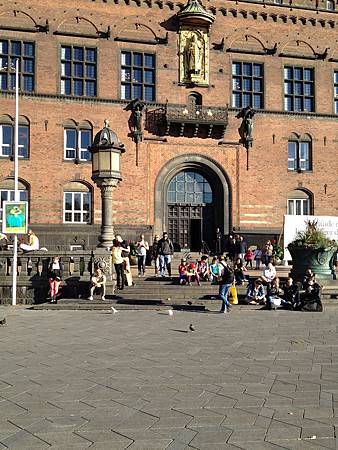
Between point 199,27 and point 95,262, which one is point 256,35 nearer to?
point 199,27

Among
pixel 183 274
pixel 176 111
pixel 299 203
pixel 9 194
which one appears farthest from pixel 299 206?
pixel 9 194

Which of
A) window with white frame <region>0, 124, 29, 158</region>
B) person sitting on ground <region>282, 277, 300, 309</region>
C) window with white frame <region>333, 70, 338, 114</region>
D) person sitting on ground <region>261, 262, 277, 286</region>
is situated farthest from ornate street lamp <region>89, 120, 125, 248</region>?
window with white frame <region>333, 70, 338, 114</region>

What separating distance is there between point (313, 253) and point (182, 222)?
47.5 ft

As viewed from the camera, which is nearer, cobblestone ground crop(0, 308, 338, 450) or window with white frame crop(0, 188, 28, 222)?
cobblestone ground crop(0, 308, 338, 450)

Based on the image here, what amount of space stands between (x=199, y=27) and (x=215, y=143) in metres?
7.12

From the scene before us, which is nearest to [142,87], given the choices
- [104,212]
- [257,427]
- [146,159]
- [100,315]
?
[146,159]

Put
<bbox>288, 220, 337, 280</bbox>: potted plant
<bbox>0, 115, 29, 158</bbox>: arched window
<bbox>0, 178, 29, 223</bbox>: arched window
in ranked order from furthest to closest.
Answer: <bbox>0, 115, 29, 158</bbox>: arched window → <bbox>0, 178, 29, 223</bbox>: arched window → <bbox>288, 220, 337, 280</bbox>: potted plant

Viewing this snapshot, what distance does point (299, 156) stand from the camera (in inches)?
1307

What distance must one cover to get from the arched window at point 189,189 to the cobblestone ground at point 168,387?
20.6m

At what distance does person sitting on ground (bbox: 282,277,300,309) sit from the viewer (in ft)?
53.3

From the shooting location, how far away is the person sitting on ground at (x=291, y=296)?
16.2 meters

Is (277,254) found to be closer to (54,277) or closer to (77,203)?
(77,203)

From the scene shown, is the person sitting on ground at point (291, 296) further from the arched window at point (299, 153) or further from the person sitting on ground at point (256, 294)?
the arched window at point (299, 153)

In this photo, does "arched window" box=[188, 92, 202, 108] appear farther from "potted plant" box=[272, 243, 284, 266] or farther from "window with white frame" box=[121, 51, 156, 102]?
"potted plant" box=[272, 243, 284, 266]
